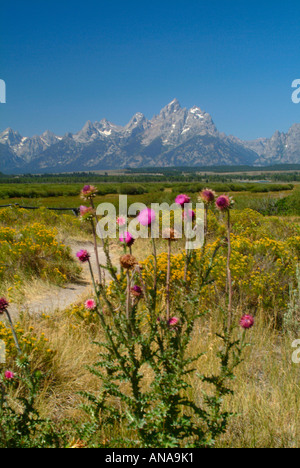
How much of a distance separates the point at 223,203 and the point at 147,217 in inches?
18.4

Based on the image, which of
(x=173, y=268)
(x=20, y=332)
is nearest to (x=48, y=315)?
(x=20, y=332)

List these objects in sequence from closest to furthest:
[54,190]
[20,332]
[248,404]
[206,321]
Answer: [248,404] → [20,332] → [206,321] → [54,190]

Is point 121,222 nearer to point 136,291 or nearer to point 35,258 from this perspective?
point 136,291

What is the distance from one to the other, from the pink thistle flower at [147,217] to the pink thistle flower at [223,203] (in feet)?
1.30

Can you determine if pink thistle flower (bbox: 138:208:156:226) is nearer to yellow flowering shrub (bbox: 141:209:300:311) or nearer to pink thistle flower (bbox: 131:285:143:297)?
pink thistle flower (bbox: 131:285:143:297)

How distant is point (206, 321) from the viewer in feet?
13.6

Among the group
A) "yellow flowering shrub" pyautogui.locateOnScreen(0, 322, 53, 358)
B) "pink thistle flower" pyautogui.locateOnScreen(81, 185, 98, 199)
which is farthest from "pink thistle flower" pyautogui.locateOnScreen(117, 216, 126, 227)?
"yellow flowering shrub" pyautogui.locateOnScreen(0, 322, 53, 358)

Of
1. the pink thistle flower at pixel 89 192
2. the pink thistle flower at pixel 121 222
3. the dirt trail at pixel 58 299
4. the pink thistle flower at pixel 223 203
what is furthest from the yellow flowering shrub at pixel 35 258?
the pink thistle flower at pixel 223 203

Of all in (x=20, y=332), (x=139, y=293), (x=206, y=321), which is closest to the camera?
(x=139, y=293)

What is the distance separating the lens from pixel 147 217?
5.56ft

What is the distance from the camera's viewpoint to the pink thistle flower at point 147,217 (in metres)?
1.67

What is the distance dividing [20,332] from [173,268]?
2.71 m

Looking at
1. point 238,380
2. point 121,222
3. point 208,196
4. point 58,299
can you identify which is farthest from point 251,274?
point 121,222
